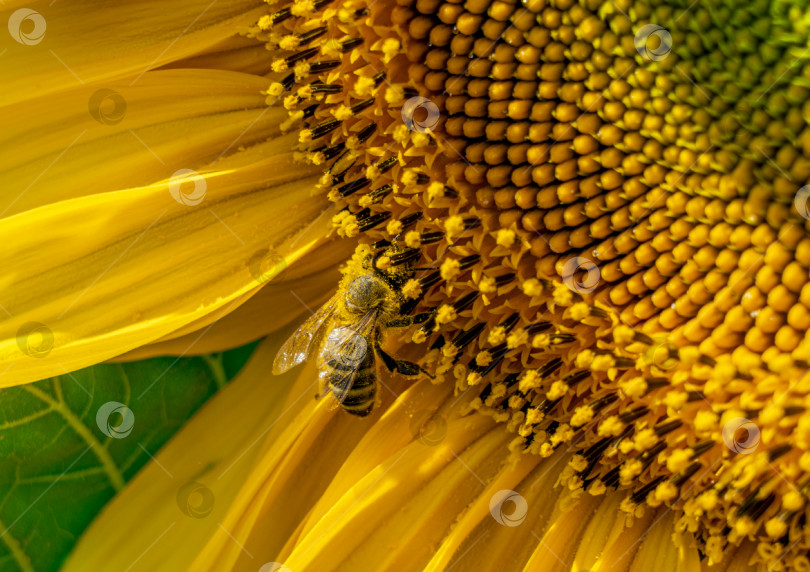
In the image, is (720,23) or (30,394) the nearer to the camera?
(720,23)

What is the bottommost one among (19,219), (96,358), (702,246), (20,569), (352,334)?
(702,246)

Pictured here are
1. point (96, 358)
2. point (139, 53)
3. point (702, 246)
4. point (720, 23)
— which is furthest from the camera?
point (139, 53)

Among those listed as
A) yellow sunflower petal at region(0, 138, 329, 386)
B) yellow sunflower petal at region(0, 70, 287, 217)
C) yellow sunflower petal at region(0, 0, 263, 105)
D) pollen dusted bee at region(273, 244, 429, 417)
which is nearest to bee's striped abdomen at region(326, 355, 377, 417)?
pollen dusted bee at region(273, 244, 429, 417)

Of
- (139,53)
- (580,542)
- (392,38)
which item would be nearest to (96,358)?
(139,53)

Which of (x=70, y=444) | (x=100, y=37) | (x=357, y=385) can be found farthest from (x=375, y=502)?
(x=100, y=37)

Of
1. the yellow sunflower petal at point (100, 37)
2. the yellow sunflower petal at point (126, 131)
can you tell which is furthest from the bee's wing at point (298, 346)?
the yellow sunflower petal at point (100, 37)

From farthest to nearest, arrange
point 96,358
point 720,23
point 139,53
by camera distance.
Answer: point 139,53 < point 96,358 < point 720,23

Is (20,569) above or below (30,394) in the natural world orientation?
below

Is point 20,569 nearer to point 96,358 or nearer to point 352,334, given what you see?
point 96,358
